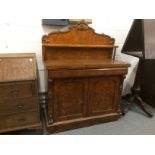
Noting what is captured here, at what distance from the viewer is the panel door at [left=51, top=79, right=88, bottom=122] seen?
6.01 feet

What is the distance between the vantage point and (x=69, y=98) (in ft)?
6.25

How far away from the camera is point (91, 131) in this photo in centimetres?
200

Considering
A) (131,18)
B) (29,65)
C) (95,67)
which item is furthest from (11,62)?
(131,18)

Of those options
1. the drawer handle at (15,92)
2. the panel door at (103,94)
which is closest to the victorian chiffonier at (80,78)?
the panel door at (103,94)

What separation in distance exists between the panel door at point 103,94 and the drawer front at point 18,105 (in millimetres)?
667

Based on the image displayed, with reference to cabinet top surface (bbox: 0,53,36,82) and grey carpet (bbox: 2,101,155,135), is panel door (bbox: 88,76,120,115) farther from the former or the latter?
cabinet top surface (bbox: 0,53,36,82)

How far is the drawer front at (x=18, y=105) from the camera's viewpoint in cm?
165

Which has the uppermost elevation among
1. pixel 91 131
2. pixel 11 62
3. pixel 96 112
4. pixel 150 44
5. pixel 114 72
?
pixel 150 44

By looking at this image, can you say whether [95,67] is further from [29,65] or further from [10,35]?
[10,35]

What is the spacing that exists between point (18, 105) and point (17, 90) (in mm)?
171

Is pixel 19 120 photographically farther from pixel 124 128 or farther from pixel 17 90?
pixel 124 128

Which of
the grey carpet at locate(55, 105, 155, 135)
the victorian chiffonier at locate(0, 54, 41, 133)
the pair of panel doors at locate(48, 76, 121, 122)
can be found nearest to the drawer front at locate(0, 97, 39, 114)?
the victorian chiffonier at locate(0, 54, 41, 133)

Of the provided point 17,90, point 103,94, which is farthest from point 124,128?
point 17,90

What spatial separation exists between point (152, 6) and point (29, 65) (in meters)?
1.34
